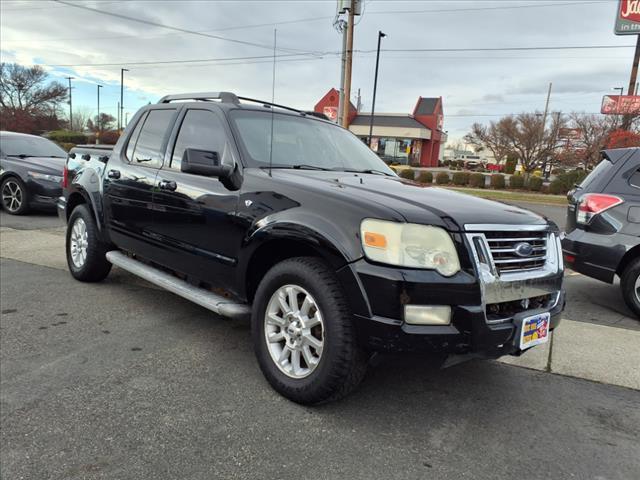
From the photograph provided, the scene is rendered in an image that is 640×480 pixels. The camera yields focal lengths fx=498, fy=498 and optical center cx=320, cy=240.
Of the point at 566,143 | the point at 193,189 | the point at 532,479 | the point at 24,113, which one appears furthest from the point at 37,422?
the point at 24,113

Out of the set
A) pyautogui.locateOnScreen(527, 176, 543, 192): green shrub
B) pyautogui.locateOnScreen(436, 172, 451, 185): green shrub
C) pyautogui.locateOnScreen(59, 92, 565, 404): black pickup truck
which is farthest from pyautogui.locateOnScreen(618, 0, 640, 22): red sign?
pyautogui.locateOnScreen(59, 92, 565, 404): black pickup truck

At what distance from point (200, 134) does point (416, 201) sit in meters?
1.92

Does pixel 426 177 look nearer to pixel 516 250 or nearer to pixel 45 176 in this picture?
pixel 45 176

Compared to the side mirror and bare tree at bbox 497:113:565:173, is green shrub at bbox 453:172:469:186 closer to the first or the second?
bare tree at bbox 497:113:565:173

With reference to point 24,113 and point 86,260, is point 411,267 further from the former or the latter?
point 24,113

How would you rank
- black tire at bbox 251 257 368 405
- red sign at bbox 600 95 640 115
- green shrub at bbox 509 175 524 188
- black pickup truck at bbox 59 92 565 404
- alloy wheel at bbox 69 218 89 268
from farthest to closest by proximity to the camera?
green shrub at bbox 509 175 524 188 < red sign at bbox 600 95 640 115 < alloy wheel at bbox 69 218 89 268 < black tire at bbox 251 257 368 405 < black pickup truck at bbox 59 92 565 404

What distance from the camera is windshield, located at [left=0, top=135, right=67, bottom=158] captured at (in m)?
10.1

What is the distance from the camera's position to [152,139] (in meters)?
4.45

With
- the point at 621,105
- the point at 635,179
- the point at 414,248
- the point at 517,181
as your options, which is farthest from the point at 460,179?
the point at 414,248

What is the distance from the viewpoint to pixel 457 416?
2.91 m

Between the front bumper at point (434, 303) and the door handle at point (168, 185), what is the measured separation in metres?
1.89

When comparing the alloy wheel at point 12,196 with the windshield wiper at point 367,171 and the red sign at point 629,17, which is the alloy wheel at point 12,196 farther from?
the red sign at point 629,17

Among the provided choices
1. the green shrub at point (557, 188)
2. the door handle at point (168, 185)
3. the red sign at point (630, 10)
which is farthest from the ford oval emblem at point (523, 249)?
the red sign at point (630, 10)

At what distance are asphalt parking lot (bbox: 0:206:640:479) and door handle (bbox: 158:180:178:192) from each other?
1156 millimetres
